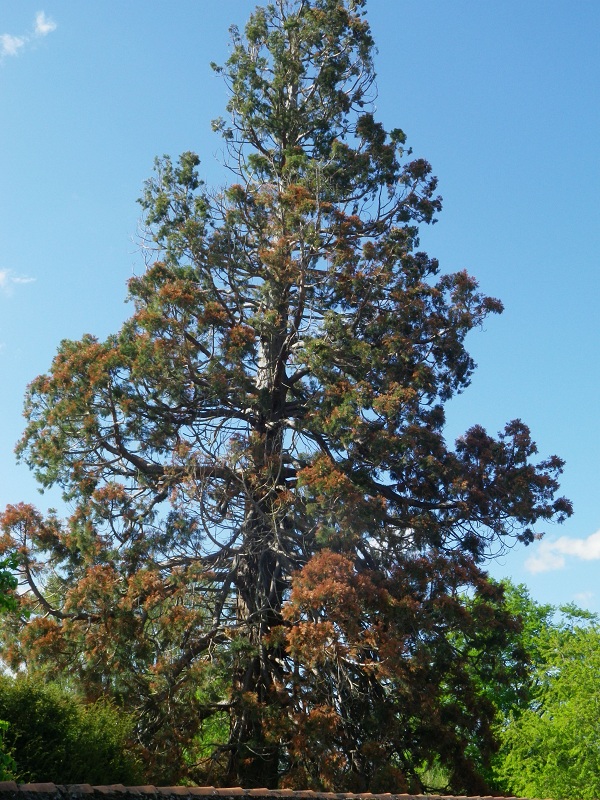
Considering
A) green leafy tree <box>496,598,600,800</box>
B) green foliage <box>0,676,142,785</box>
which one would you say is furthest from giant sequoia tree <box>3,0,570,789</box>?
green leafy tree <box>496,598,600,800</box>

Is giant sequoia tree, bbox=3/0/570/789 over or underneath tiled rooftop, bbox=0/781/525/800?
over

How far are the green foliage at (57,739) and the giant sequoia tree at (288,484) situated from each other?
306 cm

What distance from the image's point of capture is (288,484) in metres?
17.1

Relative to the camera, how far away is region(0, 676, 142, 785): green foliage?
31.5ft

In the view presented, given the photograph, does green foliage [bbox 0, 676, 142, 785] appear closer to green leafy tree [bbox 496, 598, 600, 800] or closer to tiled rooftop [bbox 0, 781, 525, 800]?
tiled rooftop [bbox 0, 781, 525, 800]

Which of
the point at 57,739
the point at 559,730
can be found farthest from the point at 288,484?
the point at 559,730

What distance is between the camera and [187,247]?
1773cm

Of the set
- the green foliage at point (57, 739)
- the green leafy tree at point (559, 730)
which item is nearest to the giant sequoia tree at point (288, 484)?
the green foliage at point (57, 739)

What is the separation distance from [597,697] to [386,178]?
48.7 ft

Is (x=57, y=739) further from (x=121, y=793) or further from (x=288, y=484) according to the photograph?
(x=288, y=484)

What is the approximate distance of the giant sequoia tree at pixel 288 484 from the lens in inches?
554

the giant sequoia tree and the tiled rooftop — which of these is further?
the giant sequoia tree

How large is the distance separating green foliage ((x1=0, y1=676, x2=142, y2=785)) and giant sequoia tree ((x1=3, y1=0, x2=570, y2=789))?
3058 millimetres

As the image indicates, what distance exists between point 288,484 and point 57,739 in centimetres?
790
